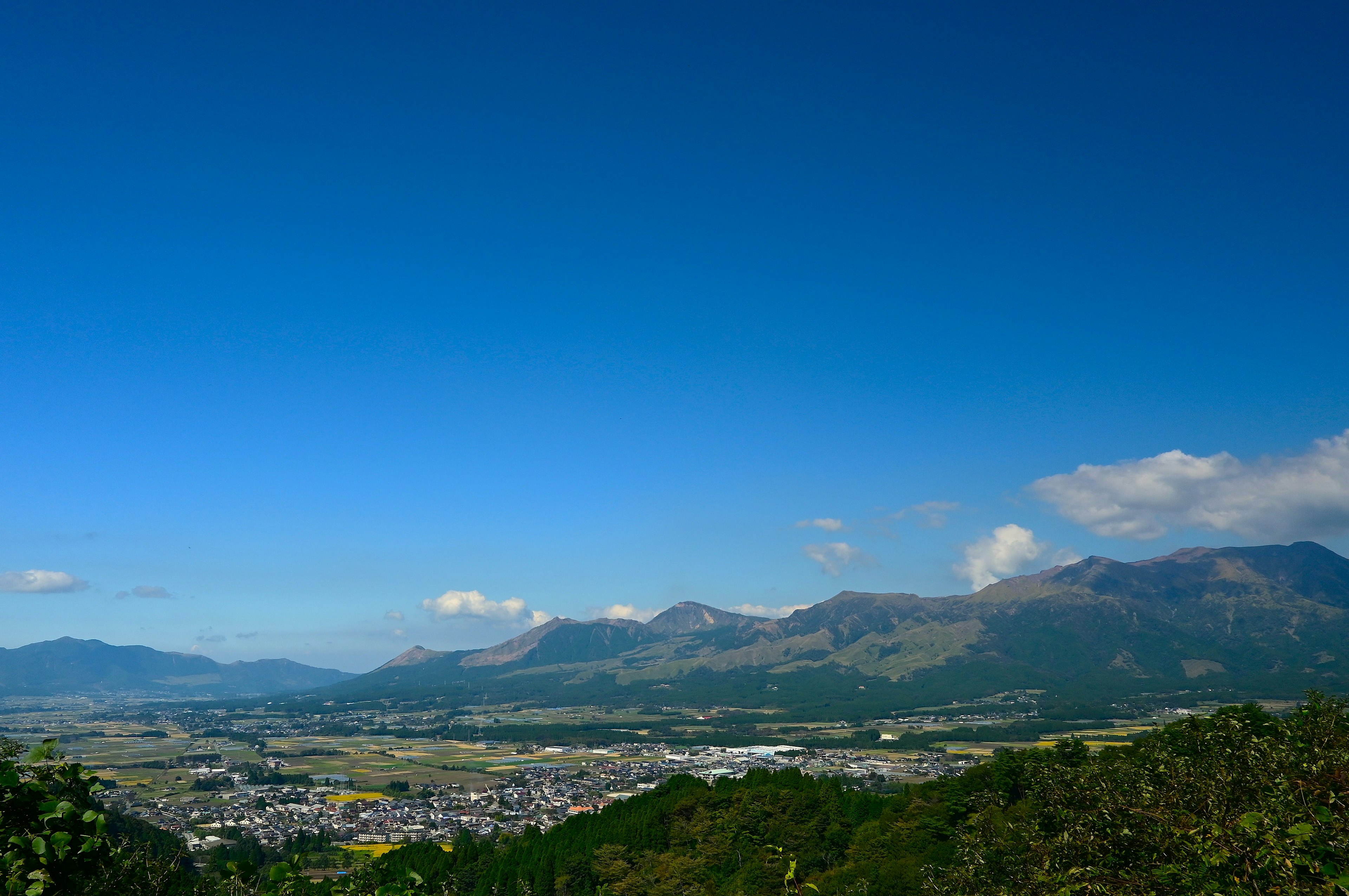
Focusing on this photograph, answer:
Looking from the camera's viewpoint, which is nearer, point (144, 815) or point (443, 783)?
point (144, 815)

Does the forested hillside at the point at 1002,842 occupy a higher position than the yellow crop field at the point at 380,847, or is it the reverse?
the forested hillside at the point at 1002,842

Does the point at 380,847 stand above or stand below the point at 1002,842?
below

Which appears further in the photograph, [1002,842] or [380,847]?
[380,847]

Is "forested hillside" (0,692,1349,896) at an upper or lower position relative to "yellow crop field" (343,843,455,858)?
upper

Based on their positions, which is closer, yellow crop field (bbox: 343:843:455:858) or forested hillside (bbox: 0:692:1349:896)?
forested hillside (bbox: 0:692:1349:896)

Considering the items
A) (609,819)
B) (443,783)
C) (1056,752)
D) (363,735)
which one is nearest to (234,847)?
(609,819)

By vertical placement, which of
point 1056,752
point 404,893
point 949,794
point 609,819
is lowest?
point 609,819

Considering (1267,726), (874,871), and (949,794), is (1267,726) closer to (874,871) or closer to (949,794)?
(874,871)

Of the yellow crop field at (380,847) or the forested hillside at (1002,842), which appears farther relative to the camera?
the yellow crop field at (380,847)
